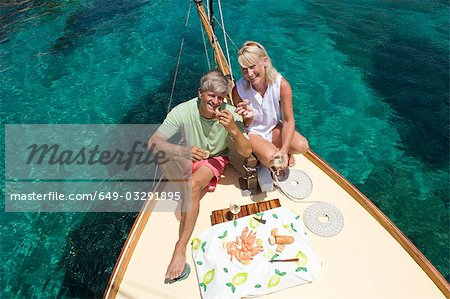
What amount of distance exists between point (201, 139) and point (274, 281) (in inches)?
69.2

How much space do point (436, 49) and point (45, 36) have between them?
1346 cm

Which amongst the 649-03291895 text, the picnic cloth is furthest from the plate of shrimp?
the 649-03291895 text

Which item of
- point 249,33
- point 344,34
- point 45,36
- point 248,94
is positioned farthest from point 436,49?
point 45,36

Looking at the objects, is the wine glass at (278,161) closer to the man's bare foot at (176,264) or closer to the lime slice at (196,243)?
the lime slice at (196,243)

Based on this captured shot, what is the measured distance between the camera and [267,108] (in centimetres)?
343

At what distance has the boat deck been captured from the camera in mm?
2684

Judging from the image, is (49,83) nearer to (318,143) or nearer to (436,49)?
(318,143)

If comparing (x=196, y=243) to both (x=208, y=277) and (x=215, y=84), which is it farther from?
(x=215, y=84)

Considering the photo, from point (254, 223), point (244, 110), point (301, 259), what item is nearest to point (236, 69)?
point (244, 110)

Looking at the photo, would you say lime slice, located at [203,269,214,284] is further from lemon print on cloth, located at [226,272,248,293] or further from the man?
the man

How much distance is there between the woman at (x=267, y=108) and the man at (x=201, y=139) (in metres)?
0.19

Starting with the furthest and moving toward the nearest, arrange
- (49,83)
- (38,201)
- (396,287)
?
1. (49,83)
2. (38,201)
3. (396,287)

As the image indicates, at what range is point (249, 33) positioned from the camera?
9.98 meters

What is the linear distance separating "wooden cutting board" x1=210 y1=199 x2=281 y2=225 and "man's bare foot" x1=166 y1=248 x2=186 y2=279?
52 cm
